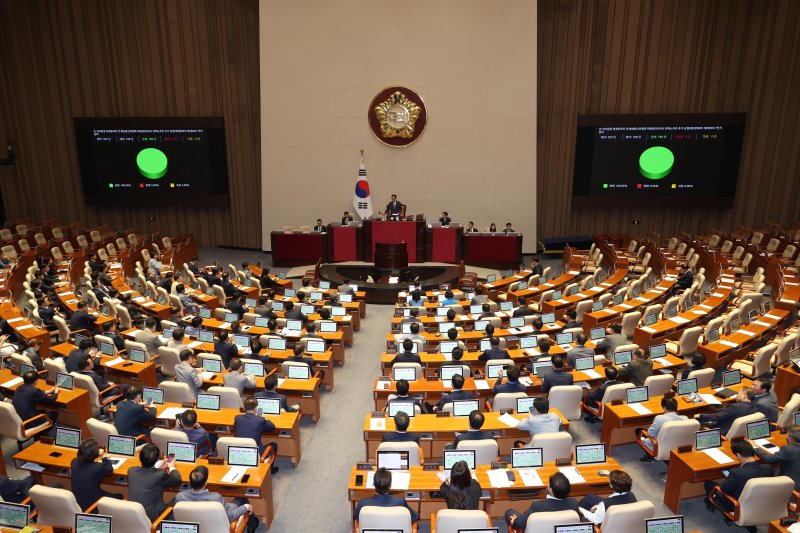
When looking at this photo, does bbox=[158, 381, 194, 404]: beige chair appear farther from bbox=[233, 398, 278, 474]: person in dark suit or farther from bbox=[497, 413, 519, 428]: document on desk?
bbox=[497, 413, 519, 428]: document on desk

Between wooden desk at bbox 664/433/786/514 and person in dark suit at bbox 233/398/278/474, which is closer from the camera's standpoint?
wooden desk at bbox 664/433/786/514

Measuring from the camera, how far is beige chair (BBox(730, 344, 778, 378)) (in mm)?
9492

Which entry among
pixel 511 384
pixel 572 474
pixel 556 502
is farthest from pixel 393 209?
pixel 556 502

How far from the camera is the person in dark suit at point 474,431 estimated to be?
6746mm

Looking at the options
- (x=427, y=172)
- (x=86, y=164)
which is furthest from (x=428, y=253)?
(x=86, y=164)

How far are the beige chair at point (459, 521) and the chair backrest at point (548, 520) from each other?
1.34ft

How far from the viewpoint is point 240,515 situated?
591 centimetres

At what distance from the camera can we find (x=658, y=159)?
21188 mm

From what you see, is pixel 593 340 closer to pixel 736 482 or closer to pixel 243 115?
pixel 736 482

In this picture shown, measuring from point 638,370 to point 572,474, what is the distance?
3.22 meters

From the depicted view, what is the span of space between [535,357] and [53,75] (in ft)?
74.7

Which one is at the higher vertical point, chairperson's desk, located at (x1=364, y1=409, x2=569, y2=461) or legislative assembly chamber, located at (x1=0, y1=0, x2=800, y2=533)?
legislative assembly chamber, located at (x1=0, y1=0, x2=800, y2=533)

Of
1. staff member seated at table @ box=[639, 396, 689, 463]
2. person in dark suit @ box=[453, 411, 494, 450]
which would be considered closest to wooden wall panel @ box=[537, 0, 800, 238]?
staff member seated at table @ box=[639, 396, 689, 463]

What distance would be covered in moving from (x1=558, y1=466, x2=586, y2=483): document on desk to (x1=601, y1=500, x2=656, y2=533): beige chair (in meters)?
0.96
